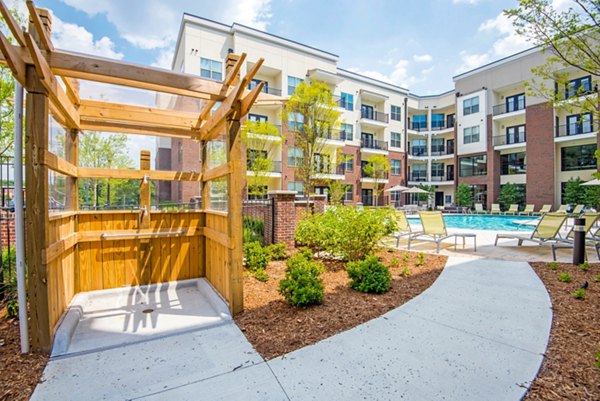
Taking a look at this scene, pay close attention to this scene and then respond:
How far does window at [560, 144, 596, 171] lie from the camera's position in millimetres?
22938

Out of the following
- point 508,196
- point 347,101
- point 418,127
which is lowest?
point 508,196

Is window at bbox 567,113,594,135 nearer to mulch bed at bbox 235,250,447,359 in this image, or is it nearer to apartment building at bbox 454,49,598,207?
apartment building at bbox 454,49,598,207

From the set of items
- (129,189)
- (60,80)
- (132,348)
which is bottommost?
(132,348)

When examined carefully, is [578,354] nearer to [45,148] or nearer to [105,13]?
[45,148]

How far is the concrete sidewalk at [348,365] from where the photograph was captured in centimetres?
242

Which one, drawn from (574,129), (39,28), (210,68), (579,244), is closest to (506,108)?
(574,129)

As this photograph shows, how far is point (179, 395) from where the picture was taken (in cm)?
239

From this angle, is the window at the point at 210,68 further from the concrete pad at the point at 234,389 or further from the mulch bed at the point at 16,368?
the concrete pad at the point at 234,389

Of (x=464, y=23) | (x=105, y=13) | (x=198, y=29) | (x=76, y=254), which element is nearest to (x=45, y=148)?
(x=76, y=254)

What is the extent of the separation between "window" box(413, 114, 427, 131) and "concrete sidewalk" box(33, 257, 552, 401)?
3620cm

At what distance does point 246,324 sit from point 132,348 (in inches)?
49.1

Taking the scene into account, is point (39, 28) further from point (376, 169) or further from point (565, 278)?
point (376, 169)

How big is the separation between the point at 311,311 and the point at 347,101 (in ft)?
93.3

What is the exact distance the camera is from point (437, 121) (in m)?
36.1
